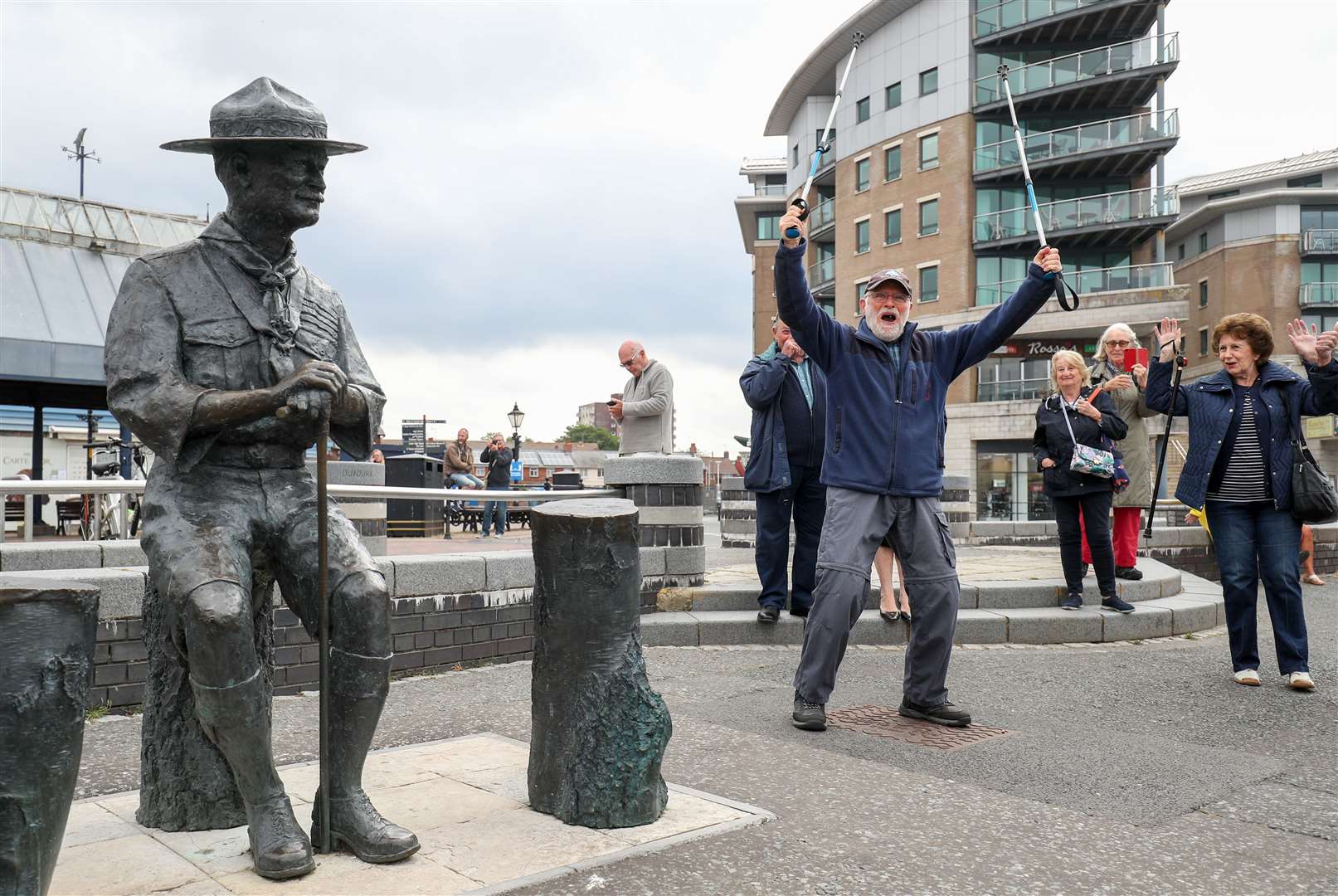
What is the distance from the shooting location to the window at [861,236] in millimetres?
46781

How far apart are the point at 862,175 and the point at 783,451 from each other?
138ft

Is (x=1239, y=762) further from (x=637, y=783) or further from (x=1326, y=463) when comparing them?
(x=1326, y=463)

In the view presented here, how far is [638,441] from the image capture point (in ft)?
31.1

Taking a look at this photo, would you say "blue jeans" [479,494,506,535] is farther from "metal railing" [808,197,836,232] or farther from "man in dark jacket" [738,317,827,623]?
"metal railing" [808,197,836,232]

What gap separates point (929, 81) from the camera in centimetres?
4353

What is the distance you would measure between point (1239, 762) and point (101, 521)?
23.1 feet

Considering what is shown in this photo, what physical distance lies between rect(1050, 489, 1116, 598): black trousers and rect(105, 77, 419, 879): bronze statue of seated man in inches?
253

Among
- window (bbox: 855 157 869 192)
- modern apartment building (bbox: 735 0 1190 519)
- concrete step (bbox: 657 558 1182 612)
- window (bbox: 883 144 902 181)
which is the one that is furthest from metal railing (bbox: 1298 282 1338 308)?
concrete step (bbox: 657 558 1182 612)

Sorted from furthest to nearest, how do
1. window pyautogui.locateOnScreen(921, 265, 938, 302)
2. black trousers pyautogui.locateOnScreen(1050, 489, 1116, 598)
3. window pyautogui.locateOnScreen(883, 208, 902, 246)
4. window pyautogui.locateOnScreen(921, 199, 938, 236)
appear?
window pyautogui.locateOnScreen(883, 208, 902, 246), window pyautogui.locateOnScreen(921, 199, 938, 236), window pyautogui.locateOnScreen(921, 265, 938, 302), black trousers pyautogui.locateOnScreen(1050, 489, 1116, 598)

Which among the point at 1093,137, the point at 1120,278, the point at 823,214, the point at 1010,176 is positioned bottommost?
the point at 1120,278

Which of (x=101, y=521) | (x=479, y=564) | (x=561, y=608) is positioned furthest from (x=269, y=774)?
(x=101, y=521)

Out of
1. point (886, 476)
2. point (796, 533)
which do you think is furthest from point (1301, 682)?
point (796, 533)

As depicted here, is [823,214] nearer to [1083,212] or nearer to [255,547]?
[1083,212]

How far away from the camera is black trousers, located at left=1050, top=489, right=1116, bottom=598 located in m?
8.39
